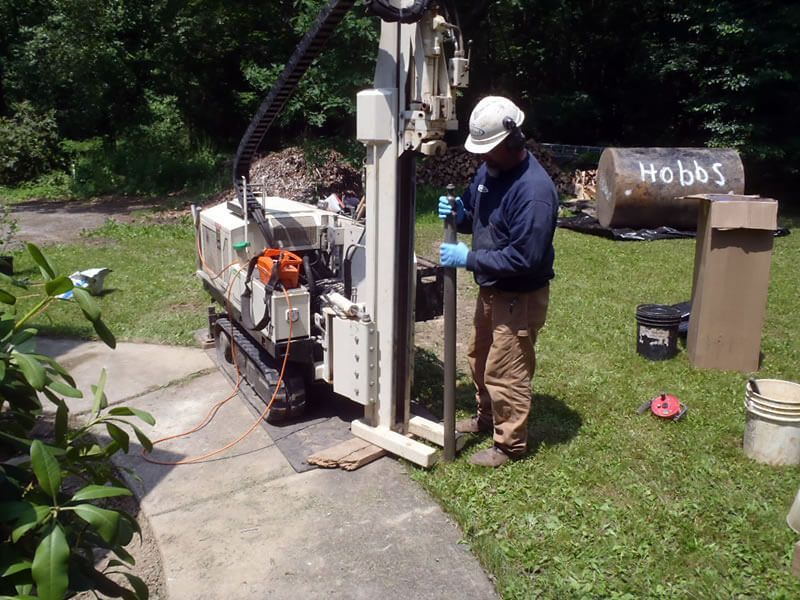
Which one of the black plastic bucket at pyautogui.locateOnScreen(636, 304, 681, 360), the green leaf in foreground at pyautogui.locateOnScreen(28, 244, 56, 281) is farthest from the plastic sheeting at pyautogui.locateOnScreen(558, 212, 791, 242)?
the green leaf in foreground at pyautogui.locateOnScreen(28, 244, 56, 281)

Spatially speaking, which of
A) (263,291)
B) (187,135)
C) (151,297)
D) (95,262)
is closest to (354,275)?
(263,291)

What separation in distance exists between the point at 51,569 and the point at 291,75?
352cm

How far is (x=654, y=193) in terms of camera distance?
35.1 ft

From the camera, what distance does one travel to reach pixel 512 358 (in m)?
3.93

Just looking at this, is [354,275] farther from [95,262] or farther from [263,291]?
[95,262]

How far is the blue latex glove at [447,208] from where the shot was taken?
3.93 meters

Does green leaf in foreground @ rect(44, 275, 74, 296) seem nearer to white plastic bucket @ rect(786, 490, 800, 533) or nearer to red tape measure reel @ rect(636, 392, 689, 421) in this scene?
white plastic bucket @ rect(786, 490, 800, 533)

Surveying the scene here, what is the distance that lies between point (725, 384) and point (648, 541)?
7.36 feet

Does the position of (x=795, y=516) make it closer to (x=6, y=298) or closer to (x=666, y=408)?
(x=666, y=408)

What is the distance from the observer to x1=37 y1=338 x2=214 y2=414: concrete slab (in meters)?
5.49

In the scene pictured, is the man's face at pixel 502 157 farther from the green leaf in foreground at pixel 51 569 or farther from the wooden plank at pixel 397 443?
the green leaf in foreground at pixel 51 569

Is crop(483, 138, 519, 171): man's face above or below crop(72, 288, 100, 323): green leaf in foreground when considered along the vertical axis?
above

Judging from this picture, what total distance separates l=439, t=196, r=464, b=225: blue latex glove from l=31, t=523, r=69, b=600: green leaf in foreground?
2697 millimetres

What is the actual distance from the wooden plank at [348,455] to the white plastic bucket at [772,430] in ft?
6.76
